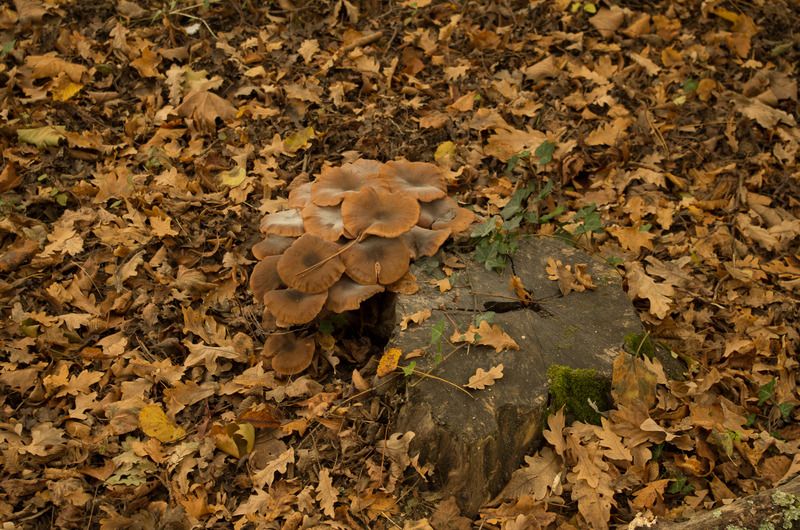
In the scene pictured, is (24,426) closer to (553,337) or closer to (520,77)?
(553,337)

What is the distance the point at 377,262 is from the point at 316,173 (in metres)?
1.70

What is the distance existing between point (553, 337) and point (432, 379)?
78cm

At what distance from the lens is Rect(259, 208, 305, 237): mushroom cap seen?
4238 mm

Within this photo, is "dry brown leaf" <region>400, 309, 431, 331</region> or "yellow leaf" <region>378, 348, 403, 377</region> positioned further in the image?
"dry brown leaf" <region>400, 309, 431, 331</region>

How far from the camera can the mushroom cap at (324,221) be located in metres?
4.10

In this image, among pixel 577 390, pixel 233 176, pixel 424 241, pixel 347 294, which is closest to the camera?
pixel 577 390

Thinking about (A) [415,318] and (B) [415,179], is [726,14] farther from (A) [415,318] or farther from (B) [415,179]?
(A) [415,318]

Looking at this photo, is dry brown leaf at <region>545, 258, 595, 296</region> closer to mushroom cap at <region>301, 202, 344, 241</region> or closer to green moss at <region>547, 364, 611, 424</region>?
green moss at <region>547, 364, 611, 424</region>

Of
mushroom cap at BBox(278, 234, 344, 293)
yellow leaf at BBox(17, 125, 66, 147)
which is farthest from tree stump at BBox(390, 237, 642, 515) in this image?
yellow leaf at BBox(17, 125, 66, 147)

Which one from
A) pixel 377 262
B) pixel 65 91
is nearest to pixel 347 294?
pixel 377 262

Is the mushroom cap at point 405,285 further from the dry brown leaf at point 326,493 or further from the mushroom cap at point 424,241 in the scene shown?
the dry brown leaf at point 326,493

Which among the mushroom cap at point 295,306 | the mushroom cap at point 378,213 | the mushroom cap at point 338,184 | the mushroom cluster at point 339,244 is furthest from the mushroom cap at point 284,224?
the mushroom cap at point 295,306

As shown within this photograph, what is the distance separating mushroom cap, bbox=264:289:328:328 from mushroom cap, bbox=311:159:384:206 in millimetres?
644

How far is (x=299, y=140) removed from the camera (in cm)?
559
